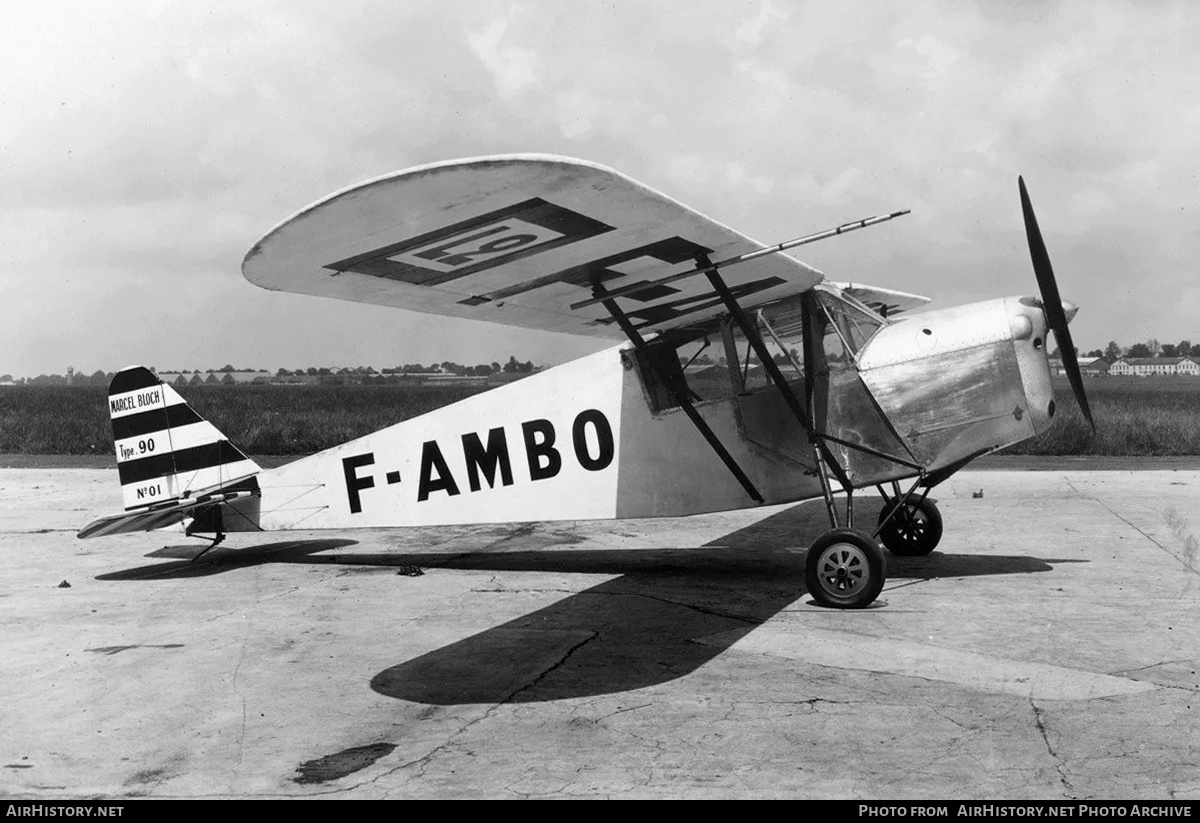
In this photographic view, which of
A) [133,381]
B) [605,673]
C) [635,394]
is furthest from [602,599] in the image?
[133,381]

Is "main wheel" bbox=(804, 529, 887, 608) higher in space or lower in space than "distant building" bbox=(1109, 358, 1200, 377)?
lower

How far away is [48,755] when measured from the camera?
15.4 feet

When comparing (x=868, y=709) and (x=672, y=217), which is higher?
(x=672, y=217)

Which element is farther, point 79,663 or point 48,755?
point 79,663

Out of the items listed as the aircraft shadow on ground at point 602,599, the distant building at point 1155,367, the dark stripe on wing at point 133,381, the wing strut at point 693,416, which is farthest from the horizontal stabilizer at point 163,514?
the distant building at point 1155,367

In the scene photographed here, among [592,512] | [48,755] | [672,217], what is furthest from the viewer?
[592,512]

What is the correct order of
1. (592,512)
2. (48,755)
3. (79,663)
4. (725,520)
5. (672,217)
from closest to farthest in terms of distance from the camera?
(48,755)
(672,217)
(79,663)
(592,512)
(725,520)

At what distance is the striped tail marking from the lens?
32.6 ft

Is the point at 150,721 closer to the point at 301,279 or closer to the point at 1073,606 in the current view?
the point at 301,279

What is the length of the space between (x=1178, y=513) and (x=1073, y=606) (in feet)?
17.9

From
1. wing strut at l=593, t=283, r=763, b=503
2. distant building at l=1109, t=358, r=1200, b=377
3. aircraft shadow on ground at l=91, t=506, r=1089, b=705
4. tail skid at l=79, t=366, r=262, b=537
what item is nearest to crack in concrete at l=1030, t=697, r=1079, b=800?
aircraft shadow on ground at l=91, t=506, r=1089, b=705

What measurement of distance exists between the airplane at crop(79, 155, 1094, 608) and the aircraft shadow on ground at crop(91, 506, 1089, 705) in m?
0.60

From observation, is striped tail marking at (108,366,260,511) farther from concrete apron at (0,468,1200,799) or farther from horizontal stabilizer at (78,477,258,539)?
concrete apron at (0,468,1200,799)

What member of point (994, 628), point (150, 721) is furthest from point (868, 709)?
point (150, 721)
